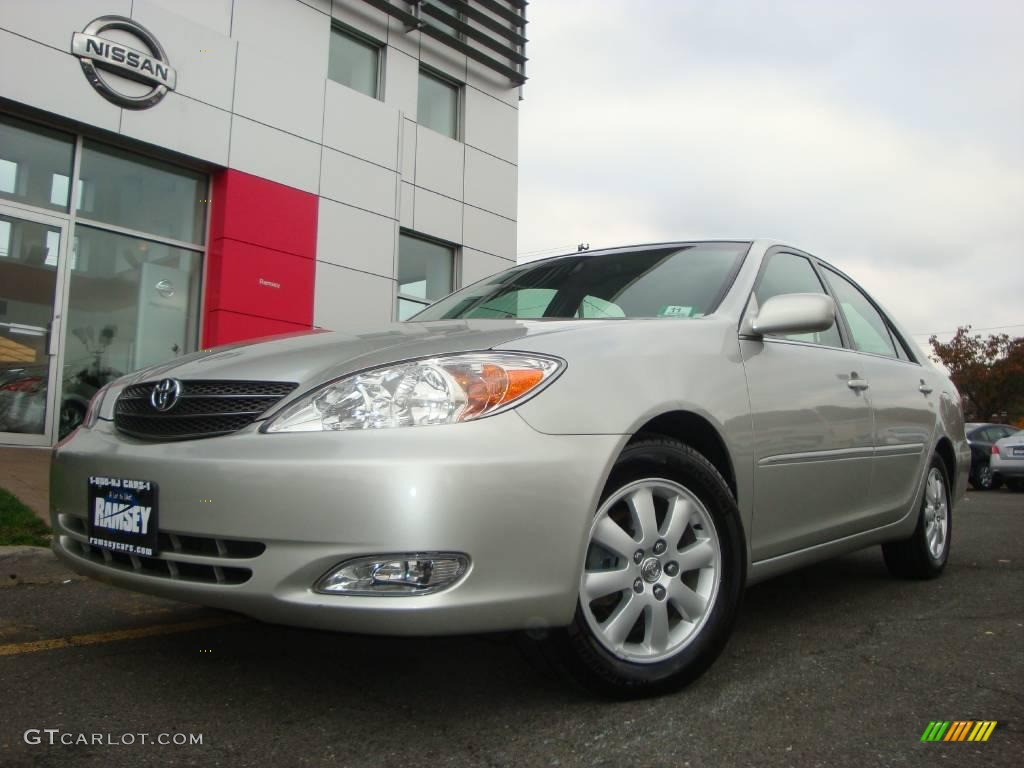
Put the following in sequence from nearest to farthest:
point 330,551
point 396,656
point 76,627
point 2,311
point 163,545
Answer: point 330,551, point 163,545, point 396,656, point 76,627, point 2,311

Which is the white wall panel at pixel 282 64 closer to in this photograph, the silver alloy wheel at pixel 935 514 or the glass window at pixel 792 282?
the glass window at pixel 792 282

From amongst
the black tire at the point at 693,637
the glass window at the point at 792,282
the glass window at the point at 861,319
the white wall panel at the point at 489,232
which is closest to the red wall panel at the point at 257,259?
the white wall panel at the point at 489,232

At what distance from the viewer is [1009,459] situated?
598 inches

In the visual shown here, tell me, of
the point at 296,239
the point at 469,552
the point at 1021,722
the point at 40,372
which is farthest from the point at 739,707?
the point at 296,239

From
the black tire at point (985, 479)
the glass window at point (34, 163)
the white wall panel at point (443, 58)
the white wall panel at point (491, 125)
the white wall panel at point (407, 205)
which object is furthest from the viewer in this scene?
the black tire at point (985, 479)

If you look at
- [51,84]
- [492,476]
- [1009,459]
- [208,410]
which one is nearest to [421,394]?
[492,476]

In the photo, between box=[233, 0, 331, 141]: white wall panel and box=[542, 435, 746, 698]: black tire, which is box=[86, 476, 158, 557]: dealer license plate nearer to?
box=[542, 435, 746, 698]: black tire

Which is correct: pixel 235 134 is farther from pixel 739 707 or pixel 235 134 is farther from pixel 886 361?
pixel 739 707

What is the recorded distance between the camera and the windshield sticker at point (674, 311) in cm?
285

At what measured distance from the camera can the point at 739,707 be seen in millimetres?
2207

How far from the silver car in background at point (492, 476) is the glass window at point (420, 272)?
31.6ft

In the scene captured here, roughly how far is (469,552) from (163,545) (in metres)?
0.78

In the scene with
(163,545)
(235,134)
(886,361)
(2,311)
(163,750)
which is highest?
(235,134)

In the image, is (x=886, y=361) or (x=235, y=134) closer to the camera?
(x=886, y=361)
